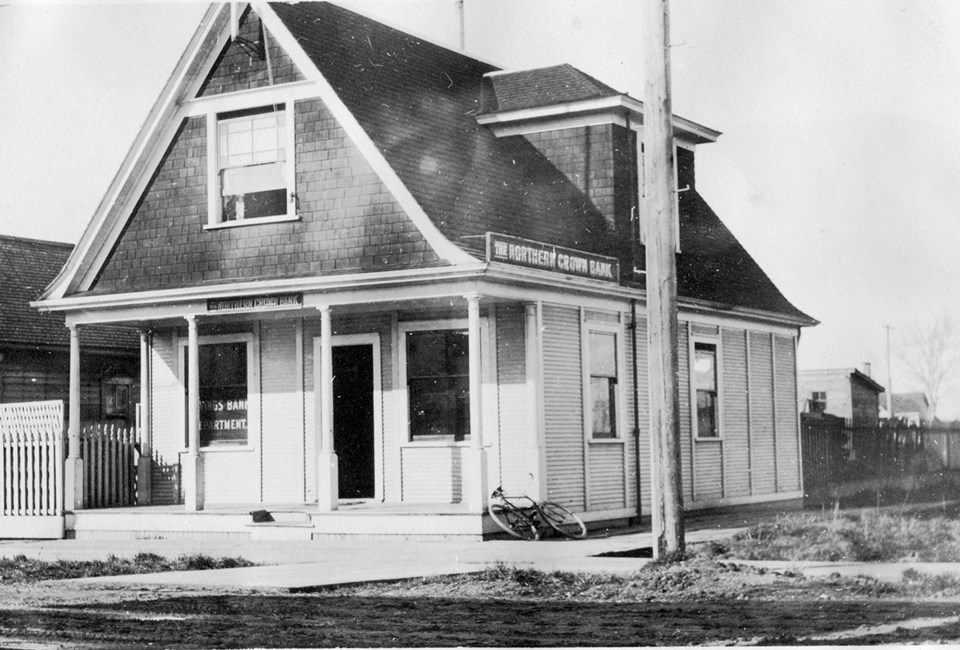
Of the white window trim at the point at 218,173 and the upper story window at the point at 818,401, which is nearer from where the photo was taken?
the white window trim at the point at 218,173

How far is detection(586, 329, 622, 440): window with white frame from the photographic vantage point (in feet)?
69.5

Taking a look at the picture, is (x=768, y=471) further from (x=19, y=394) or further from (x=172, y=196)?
(x=19, y=394)

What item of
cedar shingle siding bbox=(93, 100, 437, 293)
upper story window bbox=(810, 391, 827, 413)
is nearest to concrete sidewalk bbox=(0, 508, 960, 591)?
cedar shingle siding bbox=(93, 100, 437, 293)

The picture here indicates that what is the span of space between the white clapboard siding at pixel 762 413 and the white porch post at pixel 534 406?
7184 mm

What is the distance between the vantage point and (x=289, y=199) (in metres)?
20.7

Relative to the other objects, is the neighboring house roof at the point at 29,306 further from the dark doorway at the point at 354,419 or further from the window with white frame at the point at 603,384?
the window with white frame at the point at 603,384

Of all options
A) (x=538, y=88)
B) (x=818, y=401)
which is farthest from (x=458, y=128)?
(x=818, y=401)

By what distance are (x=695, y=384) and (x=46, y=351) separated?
1281 cm

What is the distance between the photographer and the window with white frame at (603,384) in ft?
69.5

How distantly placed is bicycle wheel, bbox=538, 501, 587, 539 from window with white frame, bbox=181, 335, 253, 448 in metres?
5.25

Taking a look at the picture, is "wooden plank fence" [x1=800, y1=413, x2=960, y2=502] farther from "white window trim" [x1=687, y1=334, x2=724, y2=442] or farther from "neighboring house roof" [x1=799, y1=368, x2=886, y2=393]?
"neighboring house roof" [x1=799, y1=368, x2=886, y2=393]

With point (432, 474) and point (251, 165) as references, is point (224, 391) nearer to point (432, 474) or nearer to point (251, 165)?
point (251, 165)

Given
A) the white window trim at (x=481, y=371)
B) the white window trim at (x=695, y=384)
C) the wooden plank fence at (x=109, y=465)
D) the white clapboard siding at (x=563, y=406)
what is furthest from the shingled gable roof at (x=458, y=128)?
the wooden plank fence at (x=109, y=465)

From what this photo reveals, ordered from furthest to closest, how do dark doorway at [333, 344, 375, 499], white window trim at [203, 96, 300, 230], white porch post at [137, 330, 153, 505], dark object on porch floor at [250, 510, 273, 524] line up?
white porch post at [137, 330, 153, 505], dark doorway at [333, 344, 375, 499], white window trim at [203, 96, 300, 230], dark object on porch floor at [250, 510, 273, 524]
